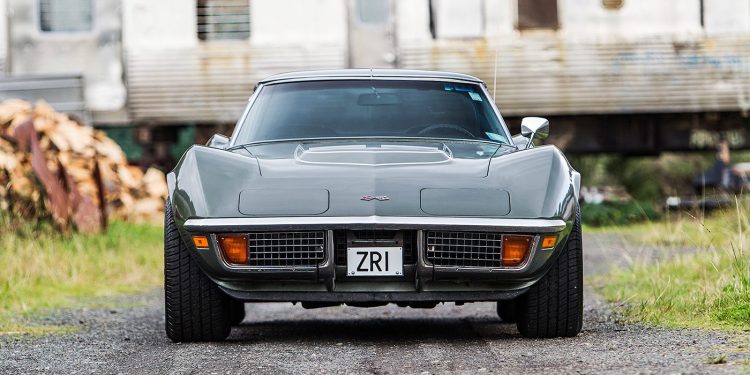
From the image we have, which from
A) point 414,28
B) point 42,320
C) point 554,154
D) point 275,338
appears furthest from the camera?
point 414,28

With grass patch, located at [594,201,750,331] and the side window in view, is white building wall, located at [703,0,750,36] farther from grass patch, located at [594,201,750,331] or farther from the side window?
grass patch, located at [594,201,750,331]

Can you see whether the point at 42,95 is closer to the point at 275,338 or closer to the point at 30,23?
the point at 30,23

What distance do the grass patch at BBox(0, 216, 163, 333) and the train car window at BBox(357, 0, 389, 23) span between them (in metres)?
4.84

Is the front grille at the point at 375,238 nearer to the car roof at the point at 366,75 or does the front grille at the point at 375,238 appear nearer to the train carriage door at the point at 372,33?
the car roof at the point at 366,75

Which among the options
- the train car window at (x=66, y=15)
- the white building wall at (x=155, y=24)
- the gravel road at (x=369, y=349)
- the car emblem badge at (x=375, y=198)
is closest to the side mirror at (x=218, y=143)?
the gravel road at (x=369, y=349)

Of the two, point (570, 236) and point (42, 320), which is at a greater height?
point (570, 236)

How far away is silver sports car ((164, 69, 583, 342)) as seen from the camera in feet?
16.7

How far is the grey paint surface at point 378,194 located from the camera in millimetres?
5105

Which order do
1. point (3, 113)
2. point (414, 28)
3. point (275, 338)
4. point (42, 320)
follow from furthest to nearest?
point (414, 28)
point (3, 113)
point (42, 320)
point (275, 338)

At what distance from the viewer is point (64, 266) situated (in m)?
9.05

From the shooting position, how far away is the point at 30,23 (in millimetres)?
15336

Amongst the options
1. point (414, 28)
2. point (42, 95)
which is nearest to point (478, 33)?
point (414, 28)

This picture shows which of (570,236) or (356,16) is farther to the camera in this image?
(356,16)

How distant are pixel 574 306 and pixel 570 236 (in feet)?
0.95
